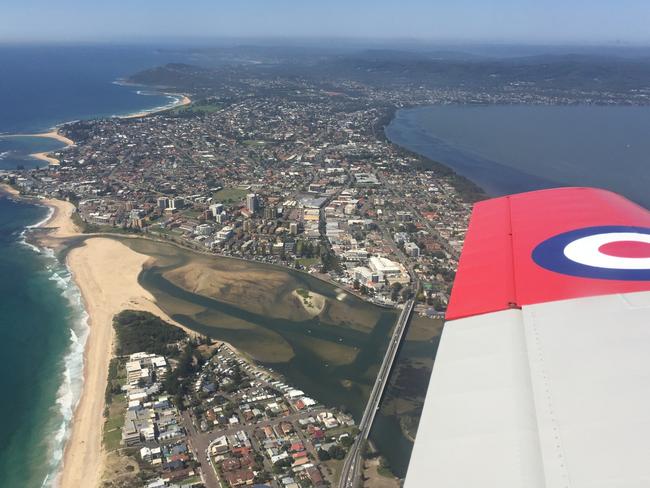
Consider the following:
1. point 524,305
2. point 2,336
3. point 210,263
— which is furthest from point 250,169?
point 524,305

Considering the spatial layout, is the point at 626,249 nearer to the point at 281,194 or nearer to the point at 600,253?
the point at 600,253

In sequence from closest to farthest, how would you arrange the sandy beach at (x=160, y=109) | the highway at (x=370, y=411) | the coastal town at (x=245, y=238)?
1. the highway at (x=370, y=411)
2. the coastal town at (x=245, y=238)
3. the sandy beach at (x=160, y=109)

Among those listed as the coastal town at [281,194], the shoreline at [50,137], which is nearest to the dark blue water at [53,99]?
the shoreline at [50,137]

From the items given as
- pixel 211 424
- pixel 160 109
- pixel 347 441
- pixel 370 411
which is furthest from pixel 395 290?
pixel 160 109

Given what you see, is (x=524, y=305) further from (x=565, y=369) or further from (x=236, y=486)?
(x=236, y=486)

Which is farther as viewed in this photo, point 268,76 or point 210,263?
point 268,76

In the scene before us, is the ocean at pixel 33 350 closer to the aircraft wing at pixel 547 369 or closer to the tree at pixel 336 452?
the tree at pixel 336 452

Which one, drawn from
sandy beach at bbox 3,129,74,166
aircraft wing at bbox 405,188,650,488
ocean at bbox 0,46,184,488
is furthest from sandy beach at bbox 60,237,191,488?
sandy beach at bbox 3,129,74,166
